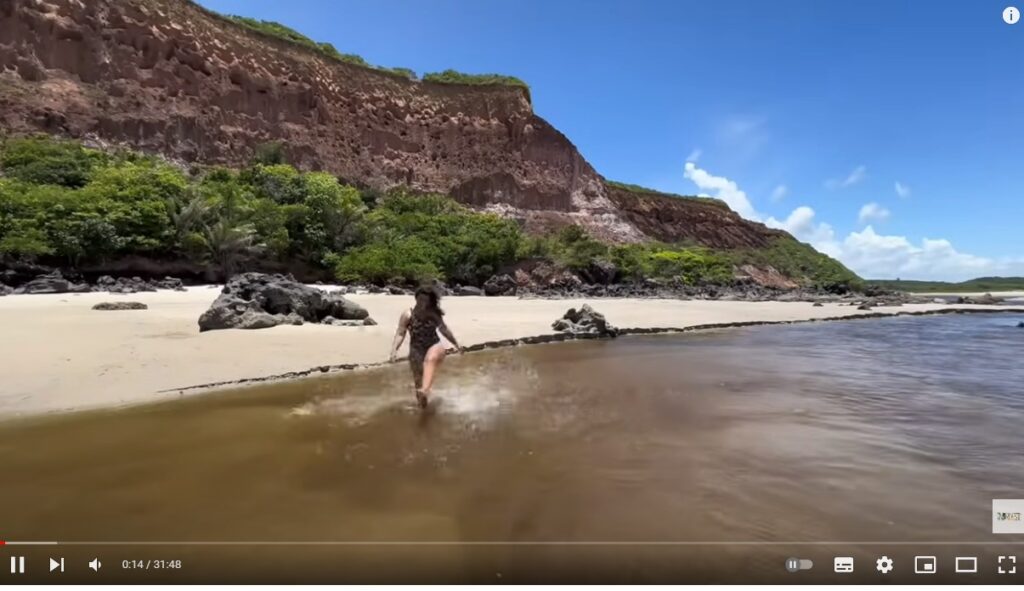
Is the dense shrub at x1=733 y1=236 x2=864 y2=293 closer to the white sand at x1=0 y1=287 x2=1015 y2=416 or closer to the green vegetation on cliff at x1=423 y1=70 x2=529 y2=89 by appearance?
the green vegetation on cliff at x1=423 y1=70 x2=529 y2=89

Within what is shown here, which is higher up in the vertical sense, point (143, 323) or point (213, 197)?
point (213, 197)

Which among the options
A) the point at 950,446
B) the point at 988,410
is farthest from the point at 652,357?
the point at 950,446

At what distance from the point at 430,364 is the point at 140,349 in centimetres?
492

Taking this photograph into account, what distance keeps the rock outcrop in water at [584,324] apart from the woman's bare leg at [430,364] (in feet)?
24.0

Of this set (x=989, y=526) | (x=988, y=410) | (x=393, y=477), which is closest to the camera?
(x=989, y=526)

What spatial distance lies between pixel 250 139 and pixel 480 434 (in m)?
52.4

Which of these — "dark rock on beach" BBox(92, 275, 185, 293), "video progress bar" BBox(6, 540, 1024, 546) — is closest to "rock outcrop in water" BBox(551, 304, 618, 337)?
"video progress bar" BBox(6, 540, 1024, 546)

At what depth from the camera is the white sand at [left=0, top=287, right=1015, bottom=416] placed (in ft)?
18.9

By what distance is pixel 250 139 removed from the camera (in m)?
48.7

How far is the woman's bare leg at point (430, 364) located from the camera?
19.0ft

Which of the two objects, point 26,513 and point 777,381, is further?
point 777,381

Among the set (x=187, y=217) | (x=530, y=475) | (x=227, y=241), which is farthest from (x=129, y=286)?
(x=530, y=475)

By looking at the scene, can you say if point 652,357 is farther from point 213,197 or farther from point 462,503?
point 213,197
